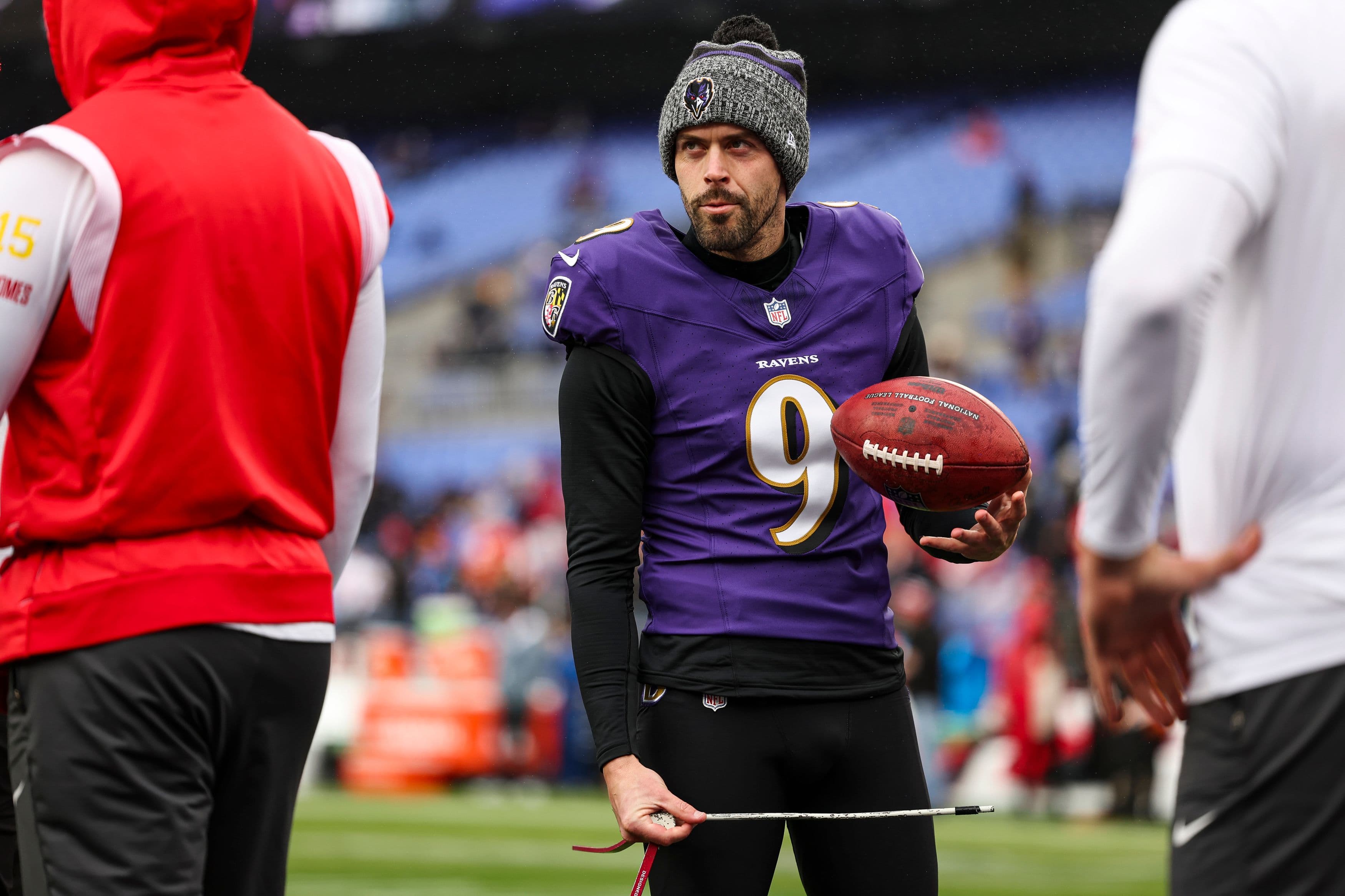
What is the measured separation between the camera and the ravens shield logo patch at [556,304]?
290 centimetres

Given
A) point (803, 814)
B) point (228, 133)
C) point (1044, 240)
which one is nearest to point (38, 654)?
point (228, 133)

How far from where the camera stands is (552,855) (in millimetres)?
9469

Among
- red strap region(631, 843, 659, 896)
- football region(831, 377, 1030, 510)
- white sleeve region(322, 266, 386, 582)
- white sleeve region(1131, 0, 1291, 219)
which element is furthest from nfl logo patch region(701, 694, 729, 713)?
white sleeve region(1131, 0, 1291, 219)

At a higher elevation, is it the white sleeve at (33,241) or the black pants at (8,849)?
the white sleeve at (33,241)

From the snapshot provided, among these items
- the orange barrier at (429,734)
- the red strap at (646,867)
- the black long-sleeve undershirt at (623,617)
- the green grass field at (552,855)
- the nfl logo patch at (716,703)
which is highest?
the black long-sleeve undershirt at (623,617)

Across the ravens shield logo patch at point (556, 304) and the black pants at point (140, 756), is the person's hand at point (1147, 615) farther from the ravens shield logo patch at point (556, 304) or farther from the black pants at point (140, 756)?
the ravens shield logo patch at point (556, 304)

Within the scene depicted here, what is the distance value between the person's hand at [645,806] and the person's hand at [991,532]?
2.12ft

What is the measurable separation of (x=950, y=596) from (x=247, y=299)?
10372mm

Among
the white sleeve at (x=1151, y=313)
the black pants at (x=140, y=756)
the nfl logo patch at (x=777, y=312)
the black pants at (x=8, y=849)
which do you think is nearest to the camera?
the white sleeve at (x=1151, y=313)

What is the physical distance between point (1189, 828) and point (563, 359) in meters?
16.8

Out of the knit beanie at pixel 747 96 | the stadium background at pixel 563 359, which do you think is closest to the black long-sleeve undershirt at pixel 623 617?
the knit beanie at pixel 747 96

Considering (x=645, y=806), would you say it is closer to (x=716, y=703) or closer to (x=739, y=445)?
(x=716, y=703)

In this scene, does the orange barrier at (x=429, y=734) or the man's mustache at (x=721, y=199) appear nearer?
the man's mustache at (x=721, y=199)

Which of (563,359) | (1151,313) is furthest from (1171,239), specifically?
(563,359)
